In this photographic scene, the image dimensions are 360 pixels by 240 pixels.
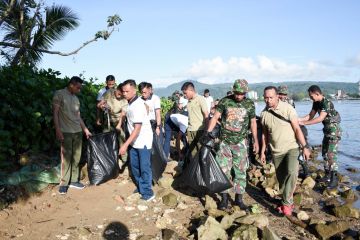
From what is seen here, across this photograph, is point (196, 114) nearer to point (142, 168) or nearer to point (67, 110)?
point (142, 168)

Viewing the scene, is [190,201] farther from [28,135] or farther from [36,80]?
[36,80]

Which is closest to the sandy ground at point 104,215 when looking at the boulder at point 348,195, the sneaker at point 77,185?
the sneaker at point 77,185

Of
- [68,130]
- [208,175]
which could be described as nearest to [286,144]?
[208,175]

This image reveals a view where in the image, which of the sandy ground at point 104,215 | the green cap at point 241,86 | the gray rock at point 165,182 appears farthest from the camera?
the gray rock at point 165,182

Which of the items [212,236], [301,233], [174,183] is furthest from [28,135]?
[301,233]

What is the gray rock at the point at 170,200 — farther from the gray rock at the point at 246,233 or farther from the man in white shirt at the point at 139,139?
the gray rock at the point at 246,233

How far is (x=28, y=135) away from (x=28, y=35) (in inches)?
161

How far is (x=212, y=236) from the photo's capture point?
13.9 feet

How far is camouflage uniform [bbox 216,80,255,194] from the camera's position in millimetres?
5086

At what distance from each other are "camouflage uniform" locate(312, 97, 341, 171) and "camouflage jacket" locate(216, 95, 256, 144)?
6.80 feet

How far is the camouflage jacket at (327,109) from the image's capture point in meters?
6.52

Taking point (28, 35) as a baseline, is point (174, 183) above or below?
Answer: below

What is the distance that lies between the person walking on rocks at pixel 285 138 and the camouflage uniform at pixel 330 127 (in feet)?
5.25

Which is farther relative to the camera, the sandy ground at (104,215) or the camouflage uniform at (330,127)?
the camouflage uniform at (330,127)
